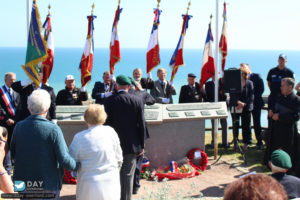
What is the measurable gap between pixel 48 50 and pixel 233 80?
12.6 ft

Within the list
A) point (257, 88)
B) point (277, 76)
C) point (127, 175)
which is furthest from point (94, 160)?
point (277, 76)

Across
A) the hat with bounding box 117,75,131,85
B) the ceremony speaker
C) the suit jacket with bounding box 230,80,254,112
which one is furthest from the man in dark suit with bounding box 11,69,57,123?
the suit jacket with bounding box 230,80,254,112

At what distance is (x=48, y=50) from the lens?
24.5ft

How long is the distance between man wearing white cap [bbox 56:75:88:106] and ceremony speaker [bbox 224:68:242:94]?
2996mm

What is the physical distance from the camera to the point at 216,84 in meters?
7.98

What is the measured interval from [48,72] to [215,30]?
3642 mm

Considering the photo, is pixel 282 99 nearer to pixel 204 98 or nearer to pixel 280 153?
pixel 204 98

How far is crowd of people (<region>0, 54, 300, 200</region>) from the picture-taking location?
3.70 m

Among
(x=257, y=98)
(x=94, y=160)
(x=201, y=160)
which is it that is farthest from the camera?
(x=257, y=98)

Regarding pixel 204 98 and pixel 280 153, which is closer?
pixel 280 153

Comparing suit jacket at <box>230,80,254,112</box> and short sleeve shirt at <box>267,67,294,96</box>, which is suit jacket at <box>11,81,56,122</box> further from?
short sleeve shirt at <box>267,67,294,96</box>

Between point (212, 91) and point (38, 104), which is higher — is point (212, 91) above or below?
below

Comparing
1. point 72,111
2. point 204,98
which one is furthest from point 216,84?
point 72,111

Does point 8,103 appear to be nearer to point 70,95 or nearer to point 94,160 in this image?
point 70,95
